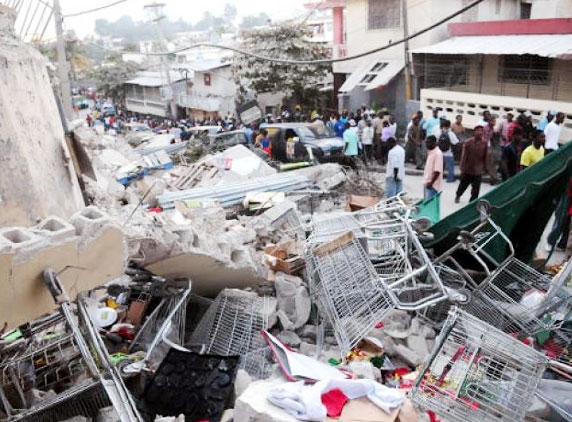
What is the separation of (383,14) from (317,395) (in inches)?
725

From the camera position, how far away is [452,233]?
19.8 feet

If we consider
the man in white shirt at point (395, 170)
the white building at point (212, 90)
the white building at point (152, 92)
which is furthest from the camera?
the white building at point (152, 92)

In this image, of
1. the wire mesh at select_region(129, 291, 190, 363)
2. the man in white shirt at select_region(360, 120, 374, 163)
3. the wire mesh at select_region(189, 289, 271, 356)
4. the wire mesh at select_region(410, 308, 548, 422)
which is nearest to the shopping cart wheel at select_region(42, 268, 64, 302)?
the wire mesh at select_region(129, 291, 190, 363)

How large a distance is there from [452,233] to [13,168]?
4.21 m

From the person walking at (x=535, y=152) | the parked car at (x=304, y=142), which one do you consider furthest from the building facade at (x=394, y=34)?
the person walking at (x=535, y=152)

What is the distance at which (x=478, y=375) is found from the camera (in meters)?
3.80

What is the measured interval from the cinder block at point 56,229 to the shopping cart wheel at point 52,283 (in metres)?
0.19

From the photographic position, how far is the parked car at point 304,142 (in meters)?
12.8

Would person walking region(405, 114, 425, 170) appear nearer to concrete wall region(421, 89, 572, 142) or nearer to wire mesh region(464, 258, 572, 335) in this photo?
concrete wall region(421, 89, 572, 142)

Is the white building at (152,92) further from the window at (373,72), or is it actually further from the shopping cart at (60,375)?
the shopping cart at (60,375)

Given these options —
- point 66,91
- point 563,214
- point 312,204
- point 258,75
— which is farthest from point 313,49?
point 563,214

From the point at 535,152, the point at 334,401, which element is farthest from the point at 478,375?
the point at 535,152

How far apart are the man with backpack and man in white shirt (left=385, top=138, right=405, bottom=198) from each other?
197cm

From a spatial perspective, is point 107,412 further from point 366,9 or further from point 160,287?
point 366,9
